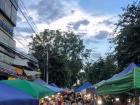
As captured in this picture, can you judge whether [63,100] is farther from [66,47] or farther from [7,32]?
[66,47]

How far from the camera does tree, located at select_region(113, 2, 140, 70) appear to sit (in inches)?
957

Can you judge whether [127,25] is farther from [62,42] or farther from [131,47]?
[62,42]

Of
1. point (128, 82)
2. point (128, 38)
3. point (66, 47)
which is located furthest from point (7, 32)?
point (66, 47)

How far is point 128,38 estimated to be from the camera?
24672mm

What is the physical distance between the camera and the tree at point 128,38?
79.8 feet

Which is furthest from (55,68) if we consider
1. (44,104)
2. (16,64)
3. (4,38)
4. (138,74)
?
(138,74)

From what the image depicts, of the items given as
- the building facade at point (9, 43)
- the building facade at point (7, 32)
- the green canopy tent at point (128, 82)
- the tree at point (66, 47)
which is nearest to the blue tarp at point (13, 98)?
the green canopy tent at point (128, 82)

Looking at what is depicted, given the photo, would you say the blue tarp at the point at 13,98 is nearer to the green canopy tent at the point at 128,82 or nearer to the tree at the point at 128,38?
the green canopy tent at the point at 128,82

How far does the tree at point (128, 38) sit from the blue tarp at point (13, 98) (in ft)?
49.5

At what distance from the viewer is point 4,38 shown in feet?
127

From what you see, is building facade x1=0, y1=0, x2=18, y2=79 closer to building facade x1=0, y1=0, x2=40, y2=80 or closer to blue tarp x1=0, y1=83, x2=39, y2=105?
building facade x1=0, y1=0, x2=40, y2=80

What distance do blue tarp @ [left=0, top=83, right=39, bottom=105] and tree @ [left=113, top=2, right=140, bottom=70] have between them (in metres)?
15.1

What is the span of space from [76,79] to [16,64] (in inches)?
2417

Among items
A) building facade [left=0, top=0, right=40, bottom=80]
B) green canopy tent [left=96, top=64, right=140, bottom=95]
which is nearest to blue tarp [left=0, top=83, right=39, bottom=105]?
green canopy tent [left=96, top=64, right=140, bottom=95]
